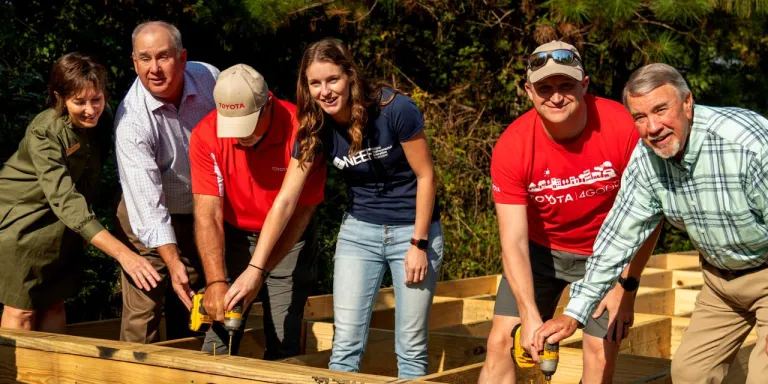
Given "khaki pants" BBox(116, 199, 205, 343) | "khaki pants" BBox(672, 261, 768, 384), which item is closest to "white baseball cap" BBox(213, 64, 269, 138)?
"khaki pants" BBox(116, 199, 205, 343)

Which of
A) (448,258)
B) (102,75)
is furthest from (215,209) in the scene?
(448,258)

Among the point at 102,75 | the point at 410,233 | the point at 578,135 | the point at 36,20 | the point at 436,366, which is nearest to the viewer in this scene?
the point at 578,135

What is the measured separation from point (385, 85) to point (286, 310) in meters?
1.15

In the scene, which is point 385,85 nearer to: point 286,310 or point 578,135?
point 578,135

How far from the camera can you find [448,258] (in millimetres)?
8750

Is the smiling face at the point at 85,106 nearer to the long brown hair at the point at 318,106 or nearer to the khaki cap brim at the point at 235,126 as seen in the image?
the khaki cap brim at the point at 235,126

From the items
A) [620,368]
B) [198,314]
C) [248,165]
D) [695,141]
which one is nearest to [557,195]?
[695,141]

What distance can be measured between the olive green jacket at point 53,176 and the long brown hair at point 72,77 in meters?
0.09

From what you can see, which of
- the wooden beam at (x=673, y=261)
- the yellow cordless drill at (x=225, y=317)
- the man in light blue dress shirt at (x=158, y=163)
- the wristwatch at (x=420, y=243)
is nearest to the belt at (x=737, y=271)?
the wristwatch at (x=420, y=243)

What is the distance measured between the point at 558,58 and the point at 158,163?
1.93m

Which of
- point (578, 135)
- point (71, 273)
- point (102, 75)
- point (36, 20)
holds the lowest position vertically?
point (71, 273)

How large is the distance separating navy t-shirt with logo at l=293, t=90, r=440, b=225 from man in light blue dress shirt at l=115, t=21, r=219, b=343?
2.41 feet

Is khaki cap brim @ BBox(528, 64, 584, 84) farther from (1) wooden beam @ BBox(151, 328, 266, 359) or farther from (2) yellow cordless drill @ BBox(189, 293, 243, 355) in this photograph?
(1) wooden beam @ BBox(151, 328, 266, 359)

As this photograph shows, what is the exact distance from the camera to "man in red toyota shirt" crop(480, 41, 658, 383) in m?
3.53
